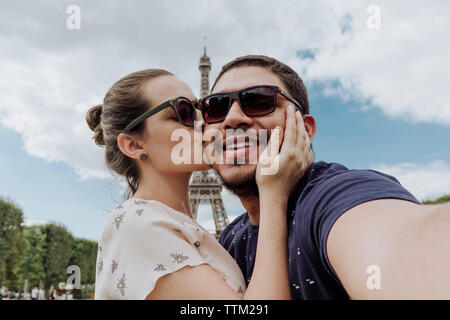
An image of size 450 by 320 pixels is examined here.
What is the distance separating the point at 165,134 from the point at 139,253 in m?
1.20

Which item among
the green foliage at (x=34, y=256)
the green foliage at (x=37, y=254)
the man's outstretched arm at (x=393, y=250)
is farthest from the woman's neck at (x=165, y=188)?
the green foliage at (x=34, y=256)

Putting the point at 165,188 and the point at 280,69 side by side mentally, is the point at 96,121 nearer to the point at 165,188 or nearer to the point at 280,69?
the point at 165,188

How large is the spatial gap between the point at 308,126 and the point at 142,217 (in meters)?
1.62

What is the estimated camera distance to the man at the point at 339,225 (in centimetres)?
112

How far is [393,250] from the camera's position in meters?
1.22

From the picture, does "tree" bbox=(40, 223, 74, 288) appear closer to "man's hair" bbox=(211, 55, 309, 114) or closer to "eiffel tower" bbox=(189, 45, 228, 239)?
"eiffel tower" bbox=(189, 45, 228, 239)

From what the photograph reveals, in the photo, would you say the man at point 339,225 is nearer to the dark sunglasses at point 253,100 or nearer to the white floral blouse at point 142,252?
the dark sunglasses at point 253,100

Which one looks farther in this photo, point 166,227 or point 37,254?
point 37,254

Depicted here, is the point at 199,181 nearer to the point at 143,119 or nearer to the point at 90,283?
the point at 90,283

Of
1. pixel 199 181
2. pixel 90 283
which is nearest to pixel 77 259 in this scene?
pixel 90 283

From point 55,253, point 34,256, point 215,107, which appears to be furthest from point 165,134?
point 55,253

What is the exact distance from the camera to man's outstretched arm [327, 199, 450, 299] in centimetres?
107

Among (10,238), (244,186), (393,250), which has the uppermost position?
(10,238)

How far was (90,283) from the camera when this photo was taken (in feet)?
142
